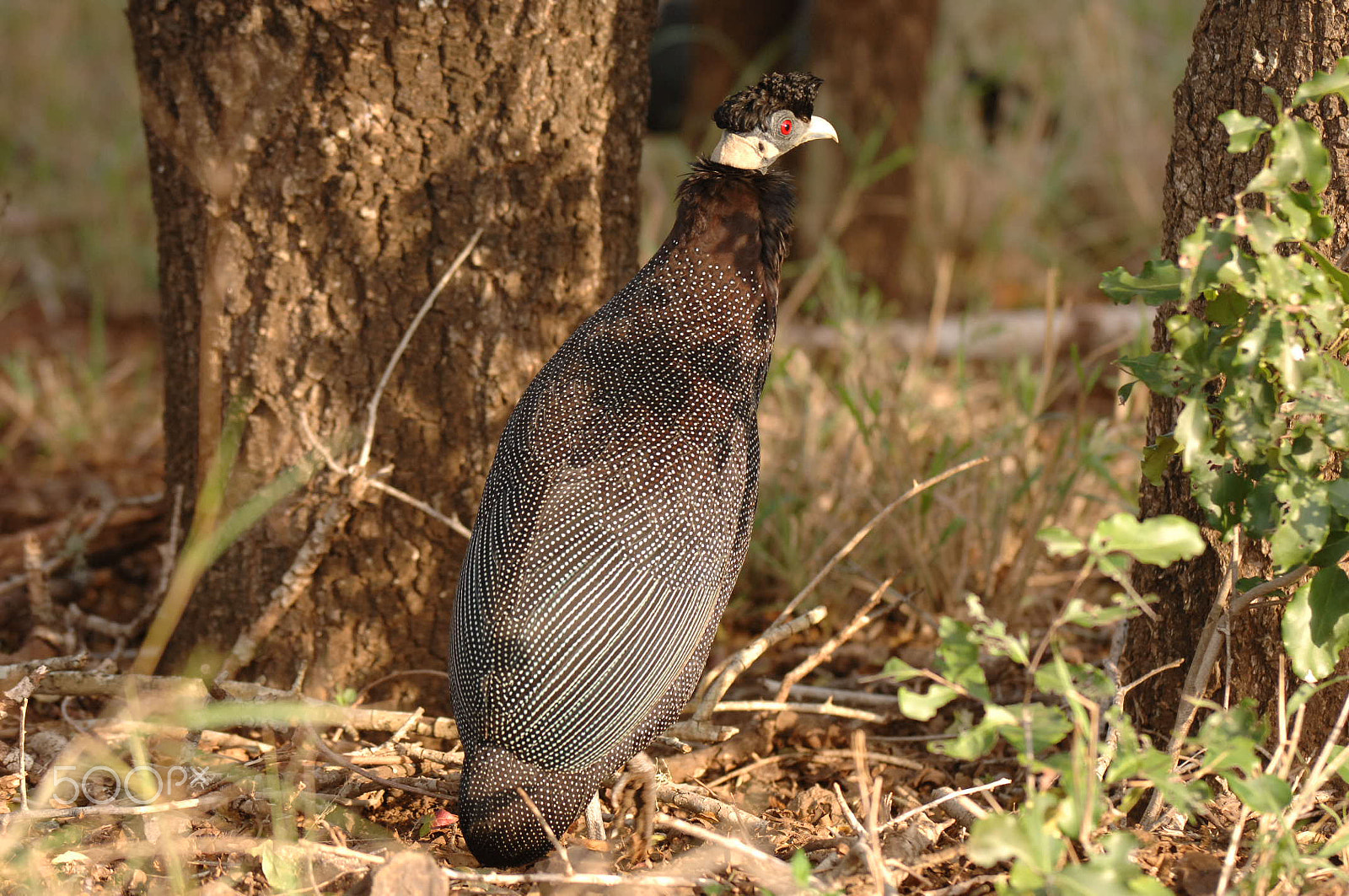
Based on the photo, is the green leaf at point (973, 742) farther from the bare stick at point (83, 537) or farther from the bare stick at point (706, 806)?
the bare stick at point (83, 537)

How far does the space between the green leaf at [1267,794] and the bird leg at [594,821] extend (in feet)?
3.70

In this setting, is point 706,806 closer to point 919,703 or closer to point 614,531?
point 614,531

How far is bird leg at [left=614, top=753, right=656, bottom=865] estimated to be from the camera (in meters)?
2.12

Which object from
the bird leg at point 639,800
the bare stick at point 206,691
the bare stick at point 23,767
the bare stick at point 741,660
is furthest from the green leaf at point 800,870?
the bare stick at point 23,767

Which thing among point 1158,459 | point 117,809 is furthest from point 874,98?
point 117,809

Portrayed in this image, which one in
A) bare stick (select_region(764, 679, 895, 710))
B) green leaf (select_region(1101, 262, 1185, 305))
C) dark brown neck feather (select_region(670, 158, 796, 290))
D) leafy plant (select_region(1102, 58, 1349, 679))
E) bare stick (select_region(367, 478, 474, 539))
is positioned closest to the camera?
leafy plant (select_region(1102, 58, 1349, 679))

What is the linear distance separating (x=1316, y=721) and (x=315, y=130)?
7.30ft

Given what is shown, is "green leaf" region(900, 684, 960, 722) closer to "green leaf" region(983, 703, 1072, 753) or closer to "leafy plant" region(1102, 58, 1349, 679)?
"green leaf" region(983, 703, 1072, 753)

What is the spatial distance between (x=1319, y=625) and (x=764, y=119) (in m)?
1.27

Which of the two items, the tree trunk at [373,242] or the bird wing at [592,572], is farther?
the tree trunk at [373,242]

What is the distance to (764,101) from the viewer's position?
226 centimetres

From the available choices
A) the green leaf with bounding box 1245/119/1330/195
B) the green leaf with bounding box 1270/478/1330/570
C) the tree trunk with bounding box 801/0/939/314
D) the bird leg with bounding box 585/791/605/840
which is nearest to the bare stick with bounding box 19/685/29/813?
the bird leg with bounding box 585/791/605/840

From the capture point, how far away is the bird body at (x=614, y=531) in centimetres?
200

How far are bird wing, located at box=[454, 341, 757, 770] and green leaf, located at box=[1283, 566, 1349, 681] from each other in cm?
90
